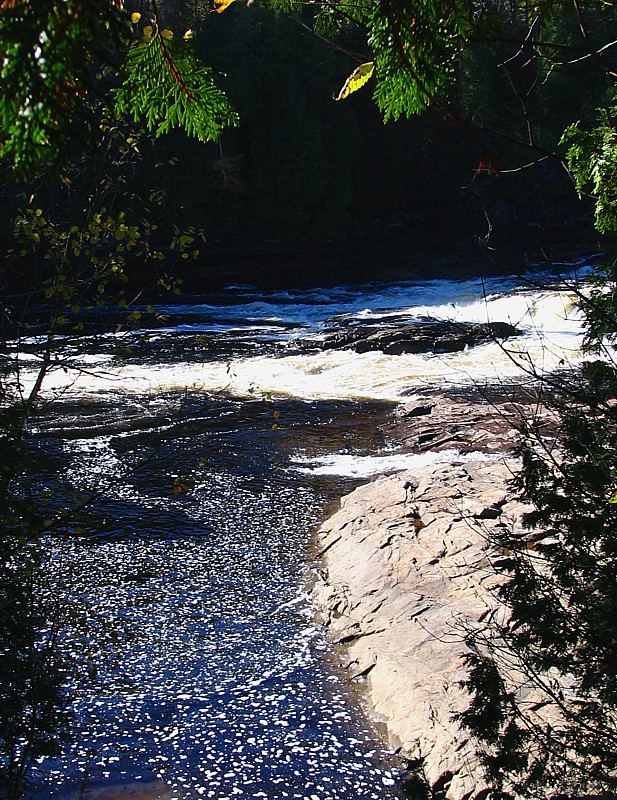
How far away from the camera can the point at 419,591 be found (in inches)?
268

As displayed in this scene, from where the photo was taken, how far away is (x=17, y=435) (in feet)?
13.4

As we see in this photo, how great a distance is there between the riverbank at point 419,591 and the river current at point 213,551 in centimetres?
24

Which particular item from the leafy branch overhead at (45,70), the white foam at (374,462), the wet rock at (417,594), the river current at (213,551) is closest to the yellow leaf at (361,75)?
the leafy branch overhead at (45,70)

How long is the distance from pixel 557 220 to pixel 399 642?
26023mm

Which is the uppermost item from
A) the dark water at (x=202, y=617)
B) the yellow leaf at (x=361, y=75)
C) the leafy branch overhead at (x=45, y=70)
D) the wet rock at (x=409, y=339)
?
the yellow leaf at (x=361, y=75)

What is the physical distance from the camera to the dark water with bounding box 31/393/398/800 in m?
5.48

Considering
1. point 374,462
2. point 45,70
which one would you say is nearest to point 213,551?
point 374,462

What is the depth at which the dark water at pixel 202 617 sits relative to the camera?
5484mm

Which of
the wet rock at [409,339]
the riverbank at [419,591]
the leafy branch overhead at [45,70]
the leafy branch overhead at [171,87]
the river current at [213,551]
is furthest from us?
the wet rock at [409,339]

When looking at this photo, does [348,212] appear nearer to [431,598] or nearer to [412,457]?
[412,457]

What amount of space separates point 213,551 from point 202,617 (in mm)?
1266

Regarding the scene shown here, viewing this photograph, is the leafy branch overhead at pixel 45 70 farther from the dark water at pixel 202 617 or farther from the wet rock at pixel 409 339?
the wet rock at pixel 409 339

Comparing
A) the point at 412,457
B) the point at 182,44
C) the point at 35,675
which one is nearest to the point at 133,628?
the point at 35,675

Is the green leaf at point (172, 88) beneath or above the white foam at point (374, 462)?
above
